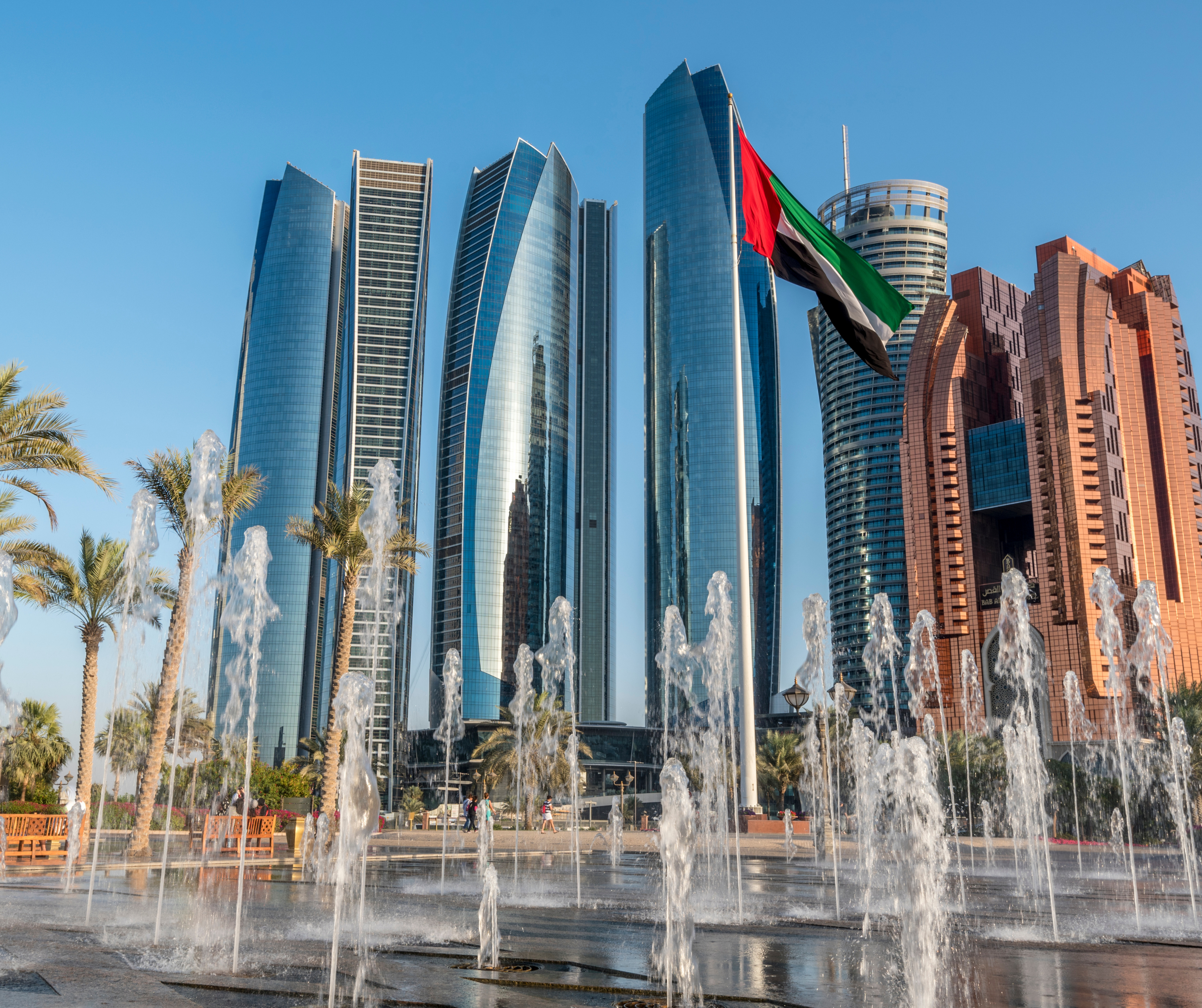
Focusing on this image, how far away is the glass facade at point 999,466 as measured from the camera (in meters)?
104

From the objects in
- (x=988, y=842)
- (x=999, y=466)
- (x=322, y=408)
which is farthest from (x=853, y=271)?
(x=322, y=408)

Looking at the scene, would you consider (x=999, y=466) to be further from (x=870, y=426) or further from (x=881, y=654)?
(x=870, y=426)

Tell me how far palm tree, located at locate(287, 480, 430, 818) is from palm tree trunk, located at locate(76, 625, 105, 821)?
6601 millimetres

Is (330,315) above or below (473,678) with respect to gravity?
above

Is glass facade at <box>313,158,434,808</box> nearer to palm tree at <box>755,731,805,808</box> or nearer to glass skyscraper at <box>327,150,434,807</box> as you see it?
glass skyscraper at <box>327,150,434,807</box>

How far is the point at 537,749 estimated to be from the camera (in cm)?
5462

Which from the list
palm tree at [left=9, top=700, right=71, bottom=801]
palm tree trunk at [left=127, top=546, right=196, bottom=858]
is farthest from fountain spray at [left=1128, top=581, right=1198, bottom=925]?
palm tree at [left=9, top=700, right=71, bottom=801]

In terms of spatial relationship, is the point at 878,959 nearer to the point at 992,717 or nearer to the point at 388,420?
the point at 992,717

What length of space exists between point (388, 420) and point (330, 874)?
138m

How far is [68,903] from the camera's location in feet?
49.8

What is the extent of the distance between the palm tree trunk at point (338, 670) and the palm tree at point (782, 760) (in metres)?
34.0

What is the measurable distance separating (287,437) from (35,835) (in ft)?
440

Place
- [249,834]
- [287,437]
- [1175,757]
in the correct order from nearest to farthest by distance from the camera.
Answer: [1175,757], [249,834], [287,437]

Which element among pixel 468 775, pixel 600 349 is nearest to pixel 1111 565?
pixel 468 775
